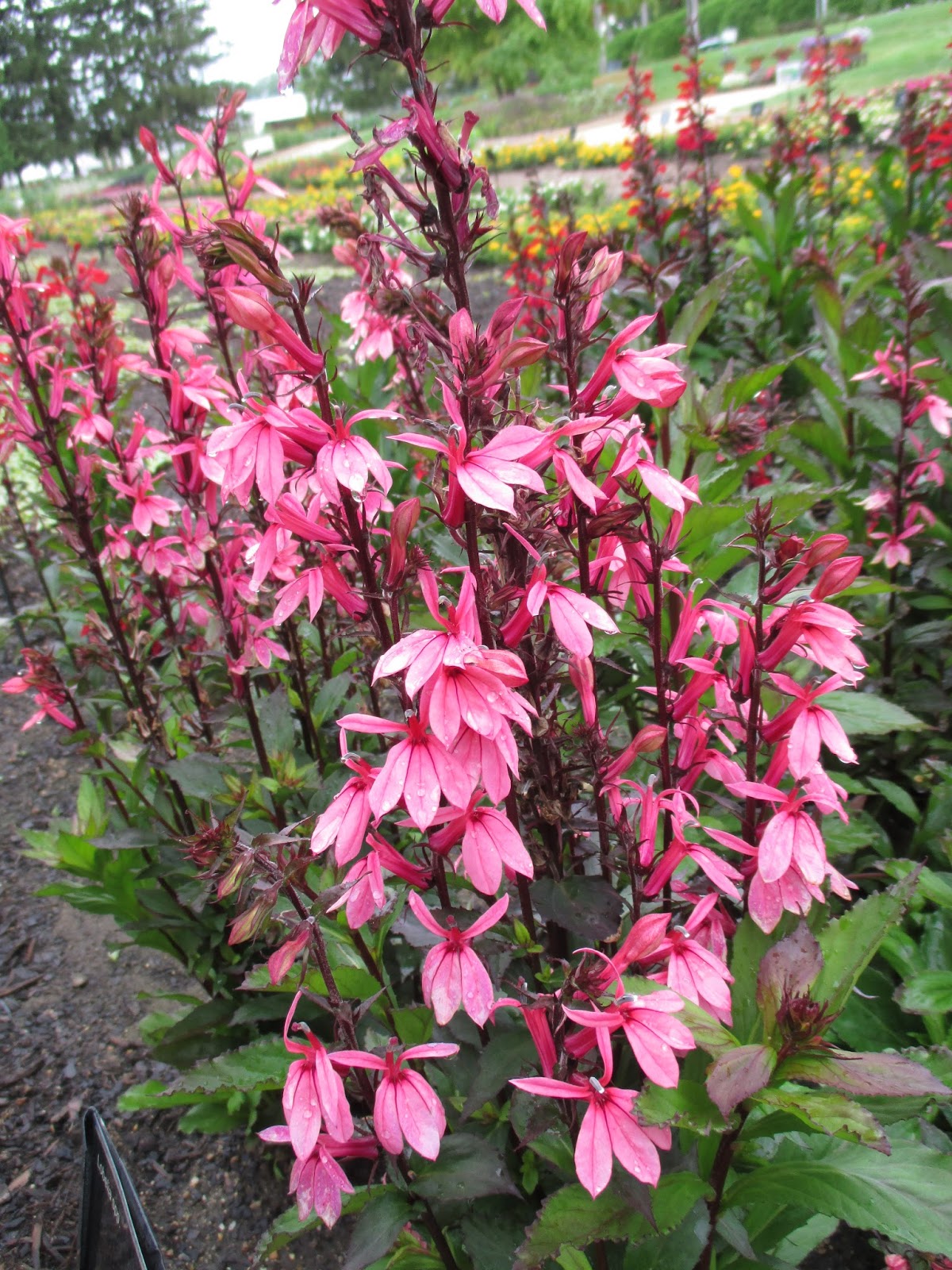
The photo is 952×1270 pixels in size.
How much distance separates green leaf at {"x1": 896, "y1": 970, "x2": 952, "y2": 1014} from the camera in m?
1.45

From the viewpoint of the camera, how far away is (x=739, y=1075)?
0.89 m

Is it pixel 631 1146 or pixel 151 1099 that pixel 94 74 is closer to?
pixel 151 1099

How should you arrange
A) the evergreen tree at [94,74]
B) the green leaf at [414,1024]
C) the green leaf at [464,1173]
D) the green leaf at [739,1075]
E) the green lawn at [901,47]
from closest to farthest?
the green leaf at [739,1075]
the green leaf at [464,1173]
the green leaf at [414,1024]
the green lawn at [901,47]
the evergreen tree at [94,74]

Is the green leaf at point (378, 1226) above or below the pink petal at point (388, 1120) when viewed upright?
below

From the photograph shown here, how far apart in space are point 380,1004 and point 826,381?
215 cm

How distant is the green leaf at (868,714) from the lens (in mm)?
1681

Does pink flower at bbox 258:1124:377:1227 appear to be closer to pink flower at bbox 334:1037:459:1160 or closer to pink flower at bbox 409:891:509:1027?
pink flower at bbox 334:1037:459:1160

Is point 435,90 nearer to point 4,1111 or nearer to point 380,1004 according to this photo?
point 380,1004

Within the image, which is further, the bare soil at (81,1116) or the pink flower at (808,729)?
the bare soil at (81,1116)

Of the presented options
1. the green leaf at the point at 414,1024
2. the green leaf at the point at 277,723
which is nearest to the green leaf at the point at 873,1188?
the green leaf at the point at 414,1024

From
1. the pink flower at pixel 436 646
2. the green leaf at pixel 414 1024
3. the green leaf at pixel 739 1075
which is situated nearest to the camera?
the pink flower at pixel 436 646

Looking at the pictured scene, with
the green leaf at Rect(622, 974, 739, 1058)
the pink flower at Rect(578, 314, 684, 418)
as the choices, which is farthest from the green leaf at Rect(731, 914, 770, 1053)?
the pink flower at Rect(578, 314, 684, 418)

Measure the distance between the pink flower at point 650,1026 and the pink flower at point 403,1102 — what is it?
0.16 meters

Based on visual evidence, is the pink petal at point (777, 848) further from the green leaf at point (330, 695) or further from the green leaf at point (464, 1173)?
the green leaf at point (330, 695)
